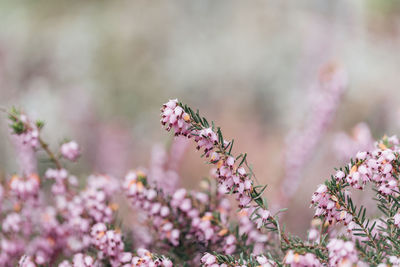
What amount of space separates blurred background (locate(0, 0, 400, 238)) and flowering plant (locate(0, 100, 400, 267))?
7.02 ft

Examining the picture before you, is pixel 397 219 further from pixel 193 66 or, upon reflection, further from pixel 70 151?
pixel 193 66

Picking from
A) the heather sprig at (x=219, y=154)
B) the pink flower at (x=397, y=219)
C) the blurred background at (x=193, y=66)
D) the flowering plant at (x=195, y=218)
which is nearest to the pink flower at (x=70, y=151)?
the flowering plant at (x=195, y=218)

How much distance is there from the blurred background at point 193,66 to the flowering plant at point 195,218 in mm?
2139

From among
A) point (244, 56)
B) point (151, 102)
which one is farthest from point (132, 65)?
point (244, 56)

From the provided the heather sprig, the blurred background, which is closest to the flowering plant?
the heather sprig

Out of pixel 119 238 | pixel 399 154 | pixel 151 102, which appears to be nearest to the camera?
pixel 399 154

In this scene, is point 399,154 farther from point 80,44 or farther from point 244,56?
point 80,44

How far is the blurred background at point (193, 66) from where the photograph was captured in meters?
4.32

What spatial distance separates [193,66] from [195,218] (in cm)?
399

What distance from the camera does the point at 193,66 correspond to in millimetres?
5281

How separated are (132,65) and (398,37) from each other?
316 cm

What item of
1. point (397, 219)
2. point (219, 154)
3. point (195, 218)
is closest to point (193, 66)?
point (195, 218)

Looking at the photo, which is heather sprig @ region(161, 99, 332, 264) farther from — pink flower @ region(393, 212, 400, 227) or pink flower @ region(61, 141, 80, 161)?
pink flower @ region(61, 141, 80, 161)

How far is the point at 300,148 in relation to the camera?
2.75 m
